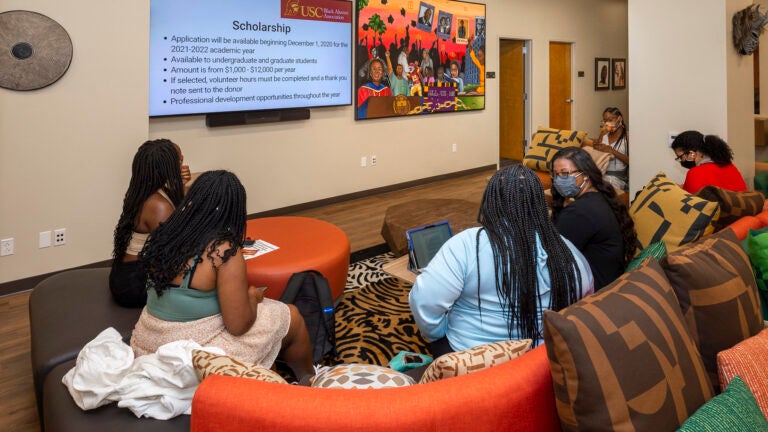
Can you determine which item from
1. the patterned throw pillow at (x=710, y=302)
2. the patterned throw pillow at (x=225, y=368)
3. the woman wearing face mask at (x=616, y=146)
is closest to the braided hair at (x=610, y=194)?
the patterned throw pillow at (x=710, y=302)

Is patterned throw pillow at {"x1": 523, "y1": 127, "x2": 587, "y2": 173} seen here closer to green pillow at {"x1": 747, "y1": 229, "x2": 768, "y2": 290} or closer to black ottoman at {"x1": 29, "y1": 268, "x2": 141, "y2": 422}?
green pillow at {"x1": 747, "y1": 229, "x2": 768, "y2": 290}

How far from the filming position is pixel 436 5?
7223 millimetres

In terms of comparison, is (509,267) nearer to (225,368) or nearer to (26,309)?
(225,368)

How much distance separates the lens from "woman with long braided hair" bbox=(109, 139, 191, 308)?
2.56 metres

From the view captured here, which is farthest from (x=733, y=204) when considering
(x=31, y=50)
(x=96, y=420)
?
(x=31, y=50)

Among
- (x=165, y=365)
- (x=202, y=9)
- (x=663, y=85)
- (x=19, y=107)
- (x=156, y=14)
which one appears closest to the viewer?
(x=165, y=365)

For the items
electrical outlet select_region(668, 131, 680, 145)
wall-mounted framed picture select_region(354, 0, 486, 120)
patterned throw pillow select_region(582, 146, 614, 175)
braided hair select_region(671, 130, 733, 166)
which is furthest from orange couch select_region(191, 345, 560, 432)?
wall-mounted framed picture select_region(354, 0, 486, 120)

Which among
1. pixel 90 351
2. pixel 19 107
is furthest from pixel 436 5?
pixel 90 351

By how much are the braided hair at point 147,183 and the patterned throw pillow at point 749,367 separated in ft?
8.22

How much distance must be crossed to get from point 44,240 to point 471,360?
3.80 metres

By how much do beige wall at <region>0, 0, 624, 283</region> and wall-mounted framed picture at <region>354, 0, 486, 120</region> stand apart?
0.27m

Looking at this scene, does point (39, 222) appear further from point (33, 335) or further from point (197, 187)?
point (197, 187)

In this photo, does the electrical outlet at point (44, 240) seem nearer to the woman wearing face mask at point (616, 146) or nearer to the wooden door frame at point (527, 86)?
the woman wearing face mask at point (616, 146)

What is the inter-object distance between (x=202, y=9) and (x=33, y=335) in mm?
3467
